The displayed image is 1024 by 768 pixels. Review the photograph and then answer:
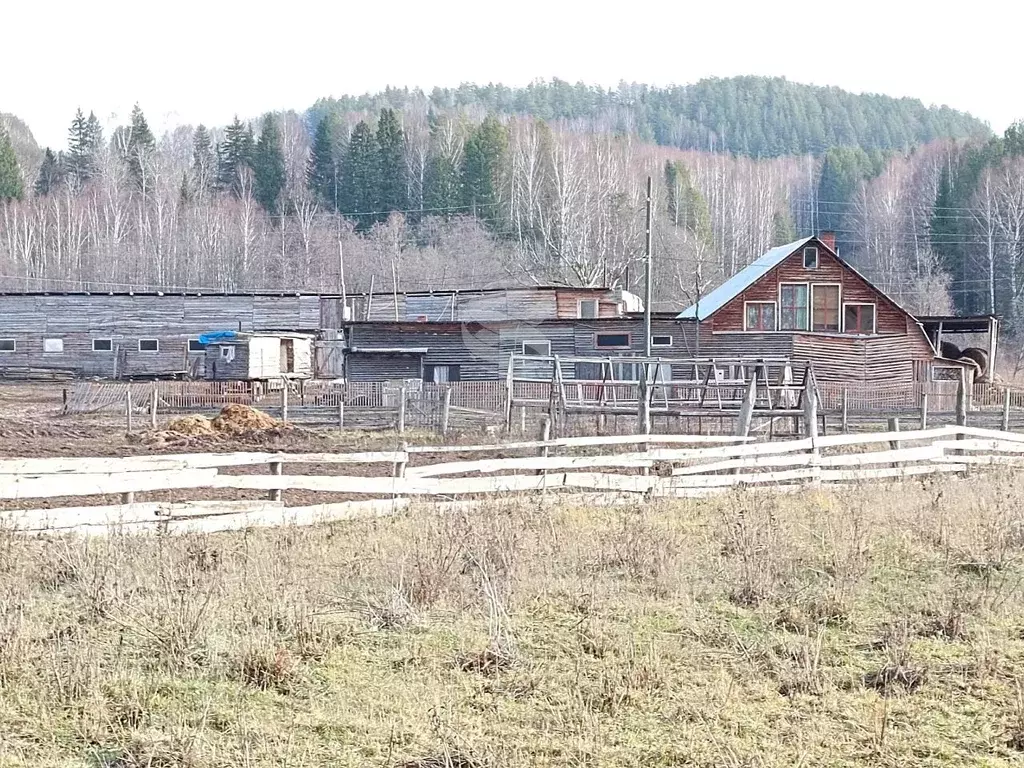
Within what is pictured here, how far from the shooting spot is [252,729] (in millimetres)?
5418

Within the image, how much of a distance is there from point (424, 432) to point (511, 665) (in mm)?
22440

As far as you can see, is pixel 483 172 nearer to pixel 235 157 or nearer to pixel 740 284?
pixel 235 157

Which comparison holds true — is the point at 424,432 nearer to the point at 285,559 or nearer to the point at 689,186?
the point at 285,559

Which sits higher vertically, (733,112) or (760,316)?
(733,112)

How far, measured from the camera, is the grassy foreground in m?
5.33

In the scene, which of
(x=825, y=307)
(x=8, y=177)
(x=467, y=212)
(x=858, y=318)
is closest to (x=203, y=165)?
(x=8, y=177)

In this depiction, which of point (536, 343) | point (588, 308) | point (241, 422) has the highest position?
point (588, 308)

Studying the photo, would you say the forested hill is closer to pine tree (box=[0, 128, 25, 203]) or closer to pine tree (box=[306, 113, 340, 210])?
pine tree (box=[306, 113, 340, 210])

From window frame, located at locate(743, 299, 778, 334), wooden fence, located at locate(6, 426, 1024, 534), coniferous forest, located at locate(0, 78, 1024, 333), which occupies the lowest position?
wooden fence, located at locate(6, 426, 1024, 534)

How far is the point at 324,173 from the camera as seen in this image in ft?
350

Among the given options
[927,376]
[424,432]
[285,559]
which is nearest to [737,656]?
[285,559]

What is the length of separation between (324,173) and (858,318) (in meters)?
72.9

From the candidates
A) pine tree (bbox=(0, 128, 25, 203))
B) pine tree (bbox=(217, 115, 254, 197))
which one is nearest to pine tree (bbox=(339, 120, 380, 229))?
pine tree (bbox=(217, 115, 254, 197))

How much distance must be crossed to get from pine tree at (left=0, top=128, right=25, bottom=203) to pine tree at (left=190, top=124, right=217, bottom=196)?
50.9 feet
